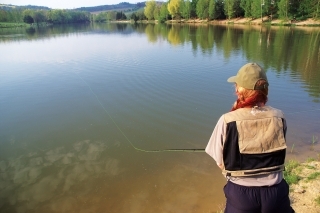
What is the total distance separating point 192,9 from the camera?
84312mm

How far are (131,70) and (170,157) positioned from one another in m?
10.5

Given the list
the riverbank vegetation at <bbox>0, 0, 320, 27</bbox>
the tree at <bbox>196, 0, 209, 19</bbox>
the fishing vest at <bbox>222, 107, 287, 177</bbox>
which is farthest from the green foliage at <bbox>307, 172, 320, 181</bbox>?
the tree at <bbox>196, 0, 209, 19</bbox>

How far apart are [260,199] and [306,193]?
110 inches

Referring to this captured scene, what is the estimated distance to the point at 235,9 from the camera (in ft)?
216

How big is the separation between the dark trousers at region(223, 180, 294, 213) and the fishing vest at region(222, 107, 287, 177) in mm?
162

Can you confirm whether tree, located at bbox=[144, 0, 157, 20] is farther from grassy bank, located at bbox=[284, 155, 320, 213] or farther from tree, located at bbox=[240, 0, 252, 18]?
grassy bank, located at bbox=[284, 155, 320, 213]

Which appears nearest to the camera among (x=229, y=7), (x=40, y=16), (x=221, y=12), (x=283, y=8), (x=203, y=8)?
(x=283, y=8)

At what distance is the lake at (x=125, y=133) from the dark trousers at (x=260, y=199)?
8.81 ft

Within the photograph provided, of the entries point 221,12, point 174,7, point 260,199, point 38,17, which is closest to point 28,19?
point 38,17

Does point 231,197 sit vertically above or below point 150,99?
above

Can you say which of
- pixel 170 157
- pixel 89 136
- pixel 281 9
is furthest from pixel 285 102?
pixel 281 9

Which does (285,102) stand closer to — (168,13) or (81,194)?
(81,194)

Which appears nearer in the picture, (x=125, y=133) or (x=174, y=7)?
(x=125, y=133)

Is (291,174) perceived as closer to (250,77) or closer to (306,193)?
(306,193)
